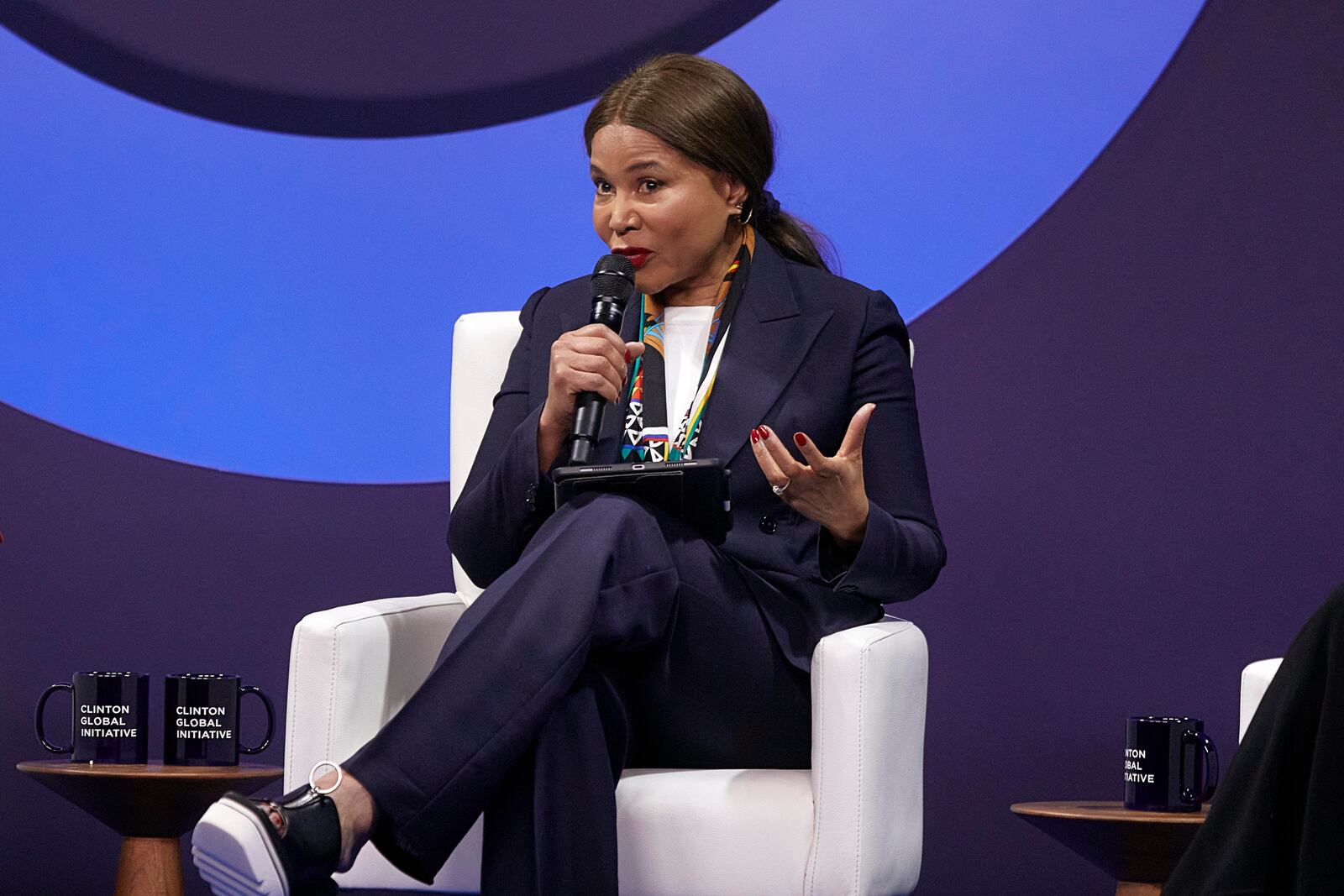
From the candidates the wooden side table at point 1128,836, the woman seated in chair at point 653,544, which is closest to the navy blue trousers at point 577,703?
the woman seated in chair at point 653,544

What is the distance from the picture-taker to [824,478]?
5.59 feet

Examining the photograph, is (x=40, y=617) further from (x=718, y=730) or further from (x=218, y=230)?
(x=718, y=730)

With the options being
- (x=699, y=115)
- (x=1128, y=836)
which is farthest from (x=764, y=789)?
(x=699, y=115)

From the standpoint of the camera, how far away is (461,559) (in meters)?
1.94

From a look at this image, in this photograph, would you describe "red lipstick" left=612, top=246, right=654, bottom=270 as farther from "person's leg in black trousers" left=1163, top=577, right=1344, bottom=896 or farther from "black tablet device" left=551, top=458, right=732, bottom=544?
"person's leg in black trousers" left=1163, top=577, right=1344, bottom=896

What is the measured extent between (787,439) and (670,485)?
29 centimetres

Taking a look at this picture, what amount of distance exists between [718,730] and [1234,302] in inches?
51.9

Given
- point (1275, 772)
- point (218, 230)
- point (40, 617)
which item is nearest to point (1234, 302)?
point (1275, 772)

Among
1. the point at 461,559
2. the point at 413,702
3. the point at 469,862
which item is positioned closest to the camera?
the point at 413,702

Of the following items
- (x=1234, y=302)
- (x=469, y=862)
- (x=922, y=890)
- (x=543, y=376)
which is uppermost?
(x=1234, y=302)

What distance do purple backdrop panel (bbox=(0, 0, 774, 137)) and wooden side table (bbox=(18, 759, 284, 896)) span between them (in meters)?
1.26

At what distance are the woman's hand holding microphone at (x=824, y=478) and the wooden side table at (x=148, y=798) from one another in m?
0.93

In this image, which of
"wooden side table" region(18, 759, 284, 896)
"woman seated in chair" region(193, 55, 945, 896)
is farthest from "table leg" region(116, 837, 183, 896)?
"woman seated in chair" region(193, 55, 945, 896)

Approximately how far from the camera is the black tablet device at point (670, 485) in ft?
5.62
